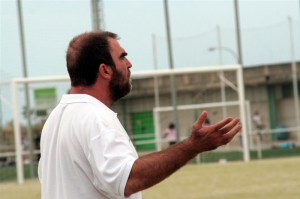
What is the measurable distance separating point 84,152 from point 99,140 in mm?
117

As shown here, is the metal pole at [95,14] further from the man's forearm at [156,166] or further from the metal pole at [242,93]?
the man's forearm at [156,166]

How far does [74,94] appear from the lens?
11.1 ft

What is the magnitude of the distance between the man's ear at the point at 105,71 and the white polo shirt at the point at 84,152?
11 cm

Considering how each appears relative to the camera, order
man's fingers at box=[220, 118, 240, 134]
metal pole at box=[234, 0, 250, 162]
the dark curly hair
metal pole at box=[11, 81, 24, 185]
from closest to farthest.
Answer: man's fingers at box=[220, 118, 240, 134] → the dark curly hair → metal pole at box=[11, 81, 24, 185] → metal pole at box=[234, 0, 250, 162]

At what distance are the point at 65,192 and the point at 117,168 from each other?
0.35m

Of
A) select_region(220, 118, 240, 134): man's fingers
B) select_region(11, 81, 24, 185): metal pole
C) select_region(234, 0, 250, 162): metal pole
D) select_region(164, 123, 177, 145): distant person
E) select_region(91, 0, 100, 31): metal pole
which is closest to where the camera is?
select_region(220, 118, 240, 134): man's fingers

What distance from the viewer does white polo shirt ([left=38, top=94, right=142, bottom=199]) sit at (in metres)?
3.08

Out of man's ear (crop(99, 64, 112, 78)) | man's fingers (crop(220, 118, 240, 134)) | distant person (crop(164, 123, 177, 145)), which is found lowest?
distant person (crop(164, 123, 177, 145))

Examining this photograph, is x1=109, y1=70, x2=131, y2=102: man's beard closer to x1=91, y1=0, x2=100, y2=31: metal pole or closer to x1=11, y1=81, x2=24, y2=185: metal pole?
x1=11, y1=81, x2=24, y2=185: metal pole

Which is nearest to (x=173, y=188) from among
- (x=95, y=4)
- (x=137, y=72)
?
(x=137, y=72)

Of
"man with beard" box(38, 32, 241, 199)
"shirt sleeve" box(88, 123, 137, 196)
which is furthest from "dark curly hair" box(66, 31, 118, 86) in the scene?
"shirt sleeve" box(88, 123, 137, 196)

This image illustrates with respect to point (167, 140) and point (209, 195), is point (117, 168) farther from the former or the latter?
point (167, 140)

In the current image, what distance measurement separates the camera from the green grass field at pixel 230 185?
1195 cm

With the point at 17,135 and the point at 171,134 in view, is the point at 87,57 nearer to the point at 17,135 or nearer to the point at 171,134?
the point at 17,135
